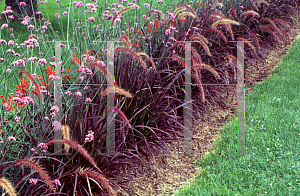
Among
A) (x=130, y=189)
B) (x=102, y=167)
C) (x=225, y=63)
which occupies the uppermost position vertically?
(x=225, y=63)

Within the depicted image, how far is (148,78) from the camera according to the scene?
368cm

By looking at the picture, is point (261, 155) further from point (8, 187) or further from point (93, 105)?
point (8, 187)

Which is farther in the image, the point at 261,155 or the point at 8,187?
the point at 261,155

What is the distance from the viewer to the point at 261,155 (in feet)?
11.1

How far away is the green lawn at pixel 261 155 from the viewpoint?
2.94m

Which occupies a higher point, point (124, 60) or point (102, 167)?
Answer: point (124, 60)

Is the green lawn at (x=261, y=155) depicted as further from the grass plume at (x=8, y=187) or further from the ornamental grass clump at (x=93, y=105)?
the grass plume at (x=8, y=187)

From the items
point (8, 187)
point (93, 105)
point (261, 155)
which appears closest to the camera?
point (8, 187)

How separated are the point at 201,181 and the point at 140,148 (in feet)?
2.41

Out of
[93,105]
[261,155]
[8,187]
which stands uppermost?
[8,187]

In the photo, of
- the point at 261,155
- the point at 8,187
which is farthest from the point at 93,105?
the point at 261,155

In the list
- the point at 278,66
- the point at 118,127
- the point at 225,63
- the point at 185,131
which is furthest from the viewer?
the point at 278,66

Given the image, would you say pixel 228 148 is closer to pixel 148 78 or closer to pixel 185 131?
pixel 185 131

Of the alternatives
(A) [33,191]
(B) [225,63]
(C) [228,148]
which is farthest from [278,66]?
(A) [33,191]
